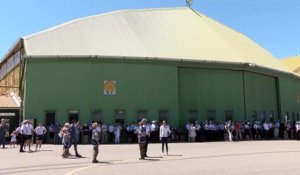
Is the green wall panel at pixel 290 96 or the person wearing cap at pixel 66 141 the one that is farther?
Answer: the green wall panel at pixel 290 96

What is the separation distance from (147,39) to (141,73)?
4660mm

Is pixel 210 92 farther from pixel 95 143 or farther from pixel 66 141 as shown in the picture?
Answer: pixel 95 143

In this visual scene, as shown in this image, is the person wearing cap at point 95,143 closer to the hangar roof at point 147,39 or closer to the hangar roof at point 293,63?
the hangar roof at point 147,39

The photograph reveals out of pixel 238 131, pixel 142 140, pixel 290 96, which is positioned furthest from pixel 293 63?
pixel 142 140

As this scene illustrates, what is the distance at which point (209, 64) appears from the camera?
3634cm

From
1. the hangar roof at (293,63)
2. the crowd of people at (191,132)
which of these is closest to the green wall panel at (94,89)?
the crowd of people at (191,132)

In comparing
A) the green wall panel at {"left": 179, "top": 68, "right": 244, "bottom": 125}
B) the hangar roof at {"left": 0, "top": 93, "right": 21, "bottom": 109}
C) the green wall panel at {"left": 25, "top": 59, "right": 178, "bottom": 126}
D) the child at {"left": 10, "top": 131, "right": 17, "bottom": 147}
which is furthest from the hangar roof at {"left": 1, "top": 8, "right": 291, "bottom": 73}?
the hangar roof at {"left": 0, "top": 93, "right": 21, "bottom": 109}

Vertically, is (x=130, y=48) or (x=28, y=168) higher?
(x=130, y=48)

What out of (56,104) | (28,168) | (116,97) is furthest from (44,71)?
(28,168)

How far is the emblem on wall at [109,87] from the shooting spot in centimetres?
3247

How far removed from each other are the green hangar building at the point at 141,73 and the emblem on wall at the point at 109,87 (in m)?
0.08

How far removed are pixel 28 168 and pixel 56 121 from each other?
55.8 ft

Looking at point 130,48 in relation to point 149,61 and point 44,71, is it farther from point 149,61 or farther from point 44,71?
point 44,71

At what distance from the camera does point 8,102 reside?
125ft
